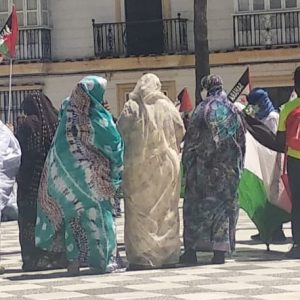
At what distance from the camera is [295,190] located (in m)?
11.7

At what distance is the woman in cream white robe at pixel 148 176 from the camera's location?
36.0 ft

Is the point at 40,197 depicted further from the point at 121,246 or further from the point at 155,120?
the point at 121,246

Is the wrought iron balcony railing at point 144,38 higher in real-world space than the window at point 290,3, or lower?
lower

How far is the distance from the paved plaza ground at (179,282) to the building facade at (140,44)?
17.9 m

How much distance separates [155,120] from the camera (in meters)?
11.0

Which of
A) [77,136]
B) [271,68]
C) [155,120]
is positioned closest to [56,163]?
[77,136]

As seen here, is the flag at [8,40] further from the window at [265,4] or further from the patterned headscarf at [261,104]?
the patterned headscarf at [261,104]

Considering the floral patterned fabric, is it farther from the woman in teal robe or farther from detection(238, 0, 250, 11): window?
detection(238, 0, 250, 11): window

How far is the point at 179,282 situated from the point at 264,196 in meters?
2.94

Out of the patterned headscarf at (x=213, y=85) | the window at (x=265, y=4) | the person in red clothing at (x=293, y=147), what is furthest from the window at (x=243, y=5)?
the patterned headscarf at (x=213, y=85)

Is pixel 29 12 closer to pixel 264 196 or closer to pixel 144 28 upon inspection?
pixel 144 28

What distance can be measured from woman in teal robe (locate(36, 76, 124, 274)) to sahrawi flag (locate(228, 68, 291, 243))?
2.35 m

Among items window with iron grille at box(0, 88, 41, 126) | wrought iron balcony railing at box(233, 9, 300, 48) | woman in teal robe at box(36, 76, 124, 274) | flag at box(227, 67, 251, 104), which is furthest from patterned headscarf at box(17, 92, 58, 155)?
window with iron grille at box(0, 88, 41, 126)

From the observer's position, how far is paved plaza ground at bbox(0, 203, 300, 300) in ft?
30.5
